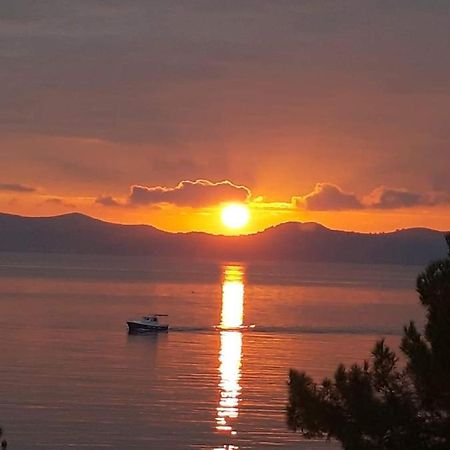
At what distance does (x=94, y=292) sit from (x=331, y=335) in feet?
236

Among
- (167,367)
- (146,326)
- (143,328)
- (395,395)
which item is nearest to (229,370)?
(167,367)

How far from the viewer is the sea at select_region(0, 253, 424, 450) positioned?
42281mm

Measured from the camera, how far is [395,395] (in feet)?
46.8

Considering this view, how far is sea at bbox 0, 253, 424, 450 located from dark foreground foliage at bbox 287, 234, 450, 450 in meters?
2.66

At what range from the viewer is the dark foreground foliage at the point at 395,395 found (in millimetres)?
13859

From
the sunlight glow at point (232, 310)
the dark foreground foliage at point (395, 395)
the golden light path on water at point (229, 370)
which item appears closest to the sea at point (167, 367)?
the golden light path on water at point (229, 370)

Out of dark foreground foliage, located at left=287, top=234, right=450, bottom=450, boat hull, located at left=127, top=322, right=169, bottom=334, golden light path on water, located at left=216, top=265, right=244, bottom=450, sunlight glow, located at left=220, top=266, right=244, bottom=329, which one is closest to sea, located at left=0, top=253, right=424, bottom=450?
golden light path on water, located at left=216, top=265, right=244, bottom=450

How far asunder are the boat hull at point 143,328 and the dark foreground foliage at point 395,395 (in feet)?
244

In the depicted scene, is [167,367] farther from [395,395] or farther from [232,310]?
[232,310]

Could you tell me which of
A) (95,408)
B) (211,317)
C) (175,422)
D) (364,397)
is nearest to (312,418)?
(364,397)

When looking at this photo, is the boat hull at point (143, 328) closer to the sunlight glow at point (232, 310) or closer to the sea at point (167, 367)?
the sea at point (167, 367)

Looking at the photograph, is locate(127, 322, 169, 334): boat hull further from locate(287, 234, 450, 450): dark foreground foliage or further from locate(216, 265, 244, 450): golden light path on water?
locate(287, 234, 450, 450): dark foreground foliage

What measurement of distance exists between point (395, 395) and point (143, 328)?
76415 mm

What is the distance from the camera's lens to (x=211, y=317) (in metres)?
113
